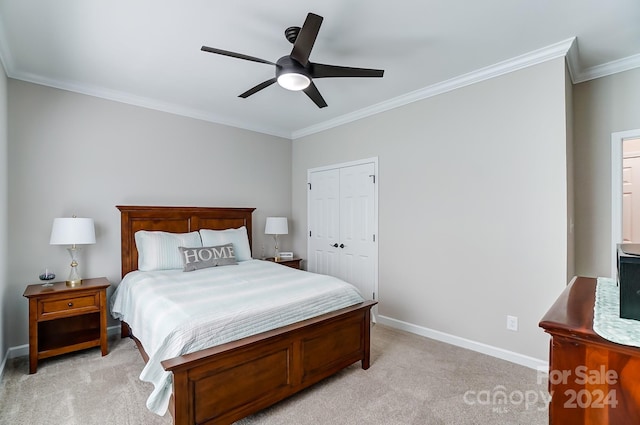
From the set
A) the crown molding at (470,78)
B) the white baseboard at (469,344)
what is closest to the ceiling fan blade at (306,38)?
the crown molding at (470,78)

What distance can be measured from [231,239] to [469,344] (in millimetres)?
2874

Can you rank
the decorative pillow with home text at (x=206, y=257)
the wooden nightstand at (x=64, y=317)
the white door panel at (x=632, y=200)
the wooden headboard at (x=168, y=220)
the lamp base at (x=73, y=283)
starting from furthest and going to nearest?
the white door panel at (x=632, y=200), the wooden headboard at (x=168, y=220), the decorative pillow with home text at (x=206, y=257), the lamp base at (x=73, y=283), the wooden nightstand at (x=64, y=317)

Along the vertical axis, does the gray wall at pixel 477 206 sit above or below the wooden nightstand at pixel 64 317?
above

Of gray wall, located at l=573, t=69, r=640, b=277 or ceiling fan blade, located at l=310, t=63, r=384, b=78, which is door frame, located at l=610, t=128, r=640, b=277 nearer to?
gray wall, located at l=573, t=69, r=640, b=277

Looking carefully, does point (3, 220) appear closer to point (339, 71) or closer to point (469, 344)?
point (339, 71)

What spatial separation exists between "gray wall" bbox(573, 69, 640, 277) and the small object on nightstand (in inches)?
197

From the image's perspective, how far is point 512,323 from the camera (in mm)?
2887

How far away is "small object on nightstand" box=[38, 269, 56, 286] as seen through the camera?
2967 mm

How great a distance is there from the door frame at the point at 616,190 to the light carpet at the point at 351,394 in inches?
55.6

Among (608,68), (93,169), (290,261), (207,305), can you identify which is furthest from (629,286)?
(93,169)

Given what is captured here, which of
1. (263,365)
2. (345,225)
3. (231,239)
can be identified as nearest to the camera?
(263,365)

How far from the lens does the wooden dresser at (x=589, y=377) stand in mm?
804

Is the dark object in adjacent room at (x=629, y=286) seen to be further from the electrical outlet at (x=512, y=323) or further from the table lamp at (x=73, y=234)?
the table lamp at (x=73, y=234)

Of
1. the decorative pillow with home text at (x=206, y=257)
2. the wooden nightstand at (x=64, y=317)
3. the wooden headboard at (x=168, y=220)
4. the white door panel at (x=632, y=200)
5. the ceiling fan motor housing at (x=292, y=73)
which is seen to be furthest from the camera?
the white door panel at (x=632, y=200)
